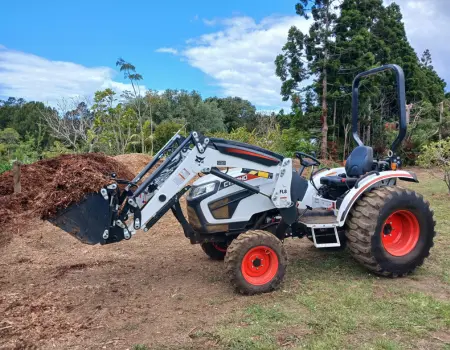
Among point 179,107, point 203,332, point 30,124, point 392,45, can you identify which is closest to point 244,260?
point 203,332

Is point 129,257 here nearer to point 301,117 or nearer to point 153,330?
point 153,330

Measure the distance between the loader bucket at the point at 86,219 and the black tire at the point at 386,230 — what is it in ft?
9.39

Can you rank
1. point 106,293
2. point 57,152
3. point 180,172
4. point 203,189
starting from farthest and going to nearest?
point 57,152 → point 203,189 → point 106,293 → point 180,172

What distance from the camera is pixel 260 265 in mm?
4660

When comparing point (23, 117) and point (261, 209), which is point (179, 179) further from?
point (23, 117)

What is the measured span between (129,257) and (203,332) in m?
2.90

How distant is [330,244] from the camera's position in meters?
5.04

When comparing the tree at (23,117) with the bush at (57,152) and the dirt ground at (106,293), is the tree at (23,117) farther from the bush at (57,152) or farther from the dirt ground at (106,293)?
the dirt ground at (106,293)

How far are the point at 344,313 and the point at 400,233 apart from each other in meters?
1.81

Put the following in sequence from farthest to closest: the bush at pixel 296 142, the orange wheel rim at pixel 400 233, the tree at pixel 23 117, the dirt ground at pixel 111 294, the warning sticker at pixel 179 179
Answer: the tree at pixel 23 117, the bush at pixel 296 142, the orange wheel rim at pixel 400 233, the warning sticker at pixel 179 179, the dirt ground at pixel 111 294

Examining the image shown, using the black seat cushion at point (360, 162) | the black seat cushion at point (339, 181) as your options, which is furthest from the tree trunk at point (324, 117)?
the black seat cushion at point (339, 181)

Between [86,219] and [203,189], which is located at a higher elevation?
[203,189]

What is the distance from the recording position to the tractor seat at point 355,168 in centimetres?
533

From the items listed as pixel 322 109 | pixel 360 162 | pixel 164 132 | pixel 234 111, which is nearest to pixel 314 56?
pixel 322 109
